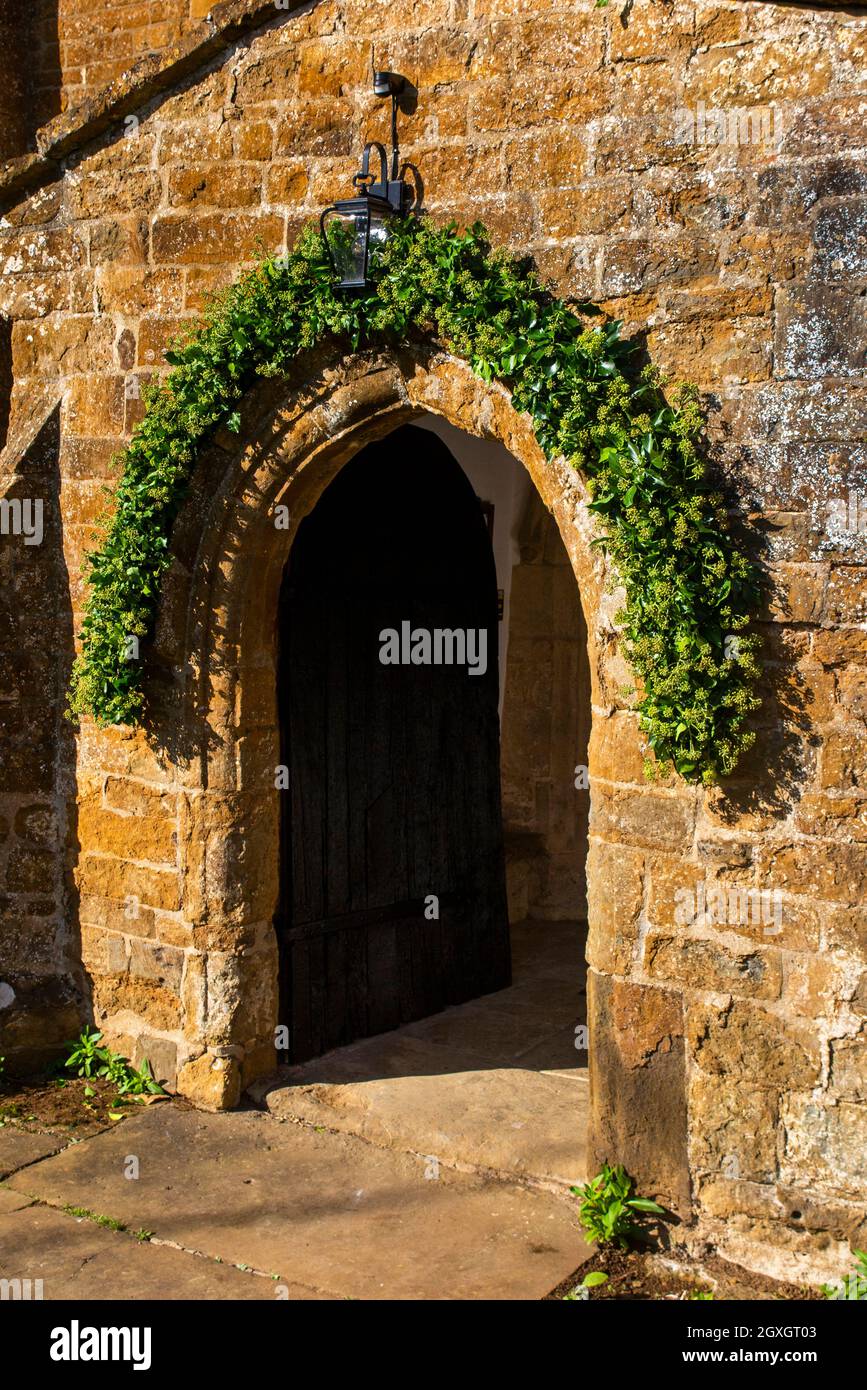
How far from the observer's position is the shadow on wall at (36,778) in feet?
18.7

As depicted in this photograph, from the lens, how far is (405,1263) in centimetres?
424

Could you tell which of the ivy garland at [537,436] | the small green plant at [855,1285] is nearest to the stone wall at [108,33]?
the ivy garland at [537,436]

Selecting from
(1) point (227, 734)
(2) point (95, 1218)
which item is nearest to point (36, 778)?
(1) point (227, 734)

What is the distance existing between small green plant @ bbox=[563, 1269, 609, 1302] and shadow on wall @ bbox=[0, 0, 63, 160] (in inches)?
280

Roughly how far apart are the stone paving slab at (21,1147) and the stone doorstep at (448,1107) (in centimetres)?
80

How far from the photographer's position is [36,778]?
227 inches

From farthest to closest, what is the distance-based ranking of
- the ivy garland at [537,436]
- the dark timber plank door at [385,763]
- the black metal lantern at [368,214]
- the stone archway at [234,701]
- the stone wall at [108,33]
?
the stone wall at [108,33]
the dark timber plank door at [385,763]
the stone archway at [234,701]
the black metal lantern at [368,214]
the ivy garland at [537,436]

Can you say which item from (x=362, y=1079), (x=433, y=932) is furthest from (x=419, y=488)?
(x=362, y=1079)

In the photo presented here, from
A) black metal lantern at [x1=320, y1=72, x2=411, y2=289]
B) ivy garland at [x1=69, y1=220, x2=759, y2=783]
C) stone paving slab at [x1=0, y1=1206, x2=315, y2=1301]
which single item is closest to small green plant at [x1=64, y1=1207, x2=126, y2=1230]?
stone paving slab at [x1=0, y1=1206, x2=315, y2=1301]

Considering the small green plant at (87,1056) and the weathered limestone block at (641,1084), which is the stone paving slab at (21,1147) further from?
the weathered limestone block at (641,1084)

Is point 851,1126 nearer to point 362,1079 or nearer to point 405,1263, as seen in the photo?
point 405,1263

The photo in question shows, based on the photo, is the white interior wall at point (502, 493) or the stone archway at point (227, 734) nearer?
the stone archway at point (227, 734)

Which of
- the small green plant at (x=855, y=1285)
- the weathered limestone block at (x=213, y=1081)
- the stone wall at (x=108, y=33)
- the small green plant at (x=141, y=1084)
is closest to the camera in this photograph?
the small green plant at (x=855, y=1285)

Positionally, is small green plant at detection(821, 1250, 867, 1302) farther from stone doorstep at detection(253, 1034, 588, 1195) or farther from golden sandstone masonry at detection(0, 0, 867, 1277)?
stone doorstep at detection(253, 1034, 588, 1195)
